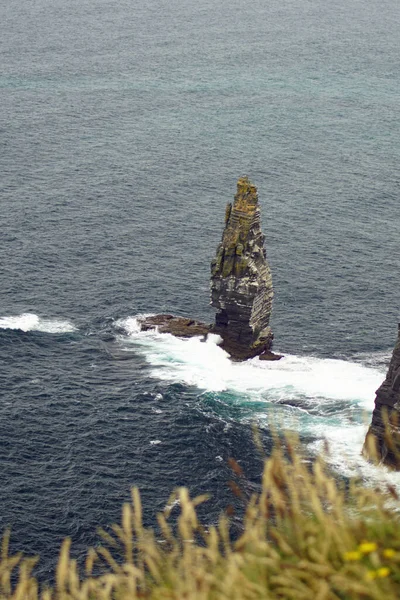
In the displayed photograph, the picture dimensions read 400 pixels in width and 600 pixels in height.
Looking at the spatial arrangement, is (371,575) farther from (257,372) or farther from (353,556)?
(257,372)

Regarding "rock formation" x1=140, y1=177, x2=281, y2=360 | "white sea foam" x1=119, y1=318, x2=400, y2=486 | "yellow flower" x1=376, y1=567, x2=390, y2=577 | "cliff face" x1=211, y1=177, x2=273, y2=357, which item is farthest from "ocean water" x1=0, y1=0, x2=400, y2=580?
"yellow flower" x1=376, y1=567, x2=390, y2=577

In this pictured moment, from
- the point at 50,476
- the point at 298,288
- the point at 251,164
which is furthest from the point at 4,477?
the point at 251,164

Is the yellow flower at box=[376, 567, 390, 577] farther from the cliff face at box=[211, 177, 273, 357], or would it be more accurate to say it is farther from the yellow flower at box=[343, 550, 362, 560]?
the cliff face at box=[211, 177, 273, 357]

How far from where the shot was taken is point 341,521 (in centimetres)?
2138

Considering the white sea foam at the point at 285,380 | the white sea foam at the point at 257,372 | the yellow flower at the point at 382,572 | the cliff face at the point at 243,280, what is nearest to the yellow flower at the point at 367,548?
the yellow flower at the point at 382,572

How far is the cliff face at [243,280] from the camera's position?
126000 millimetres

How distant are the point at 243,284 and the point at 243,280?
0.50 metres

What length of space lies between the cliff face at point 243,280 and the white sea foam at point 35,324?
18955 mm

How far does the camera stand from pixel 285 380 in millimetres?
120938

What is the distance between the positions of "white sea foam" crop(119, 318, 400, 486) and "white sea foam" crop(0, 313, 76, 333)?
7.35 m

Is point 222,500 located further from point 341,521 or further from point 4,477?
point 341,521

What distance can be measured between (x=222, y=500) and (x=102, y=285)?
59.1m

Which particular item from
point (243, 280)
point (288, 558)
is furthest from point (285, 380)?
point (288, 558)

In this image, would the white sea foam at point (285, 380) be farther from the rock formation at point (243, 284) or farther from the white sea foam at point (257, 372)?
the rock formation at point (243, 284)
